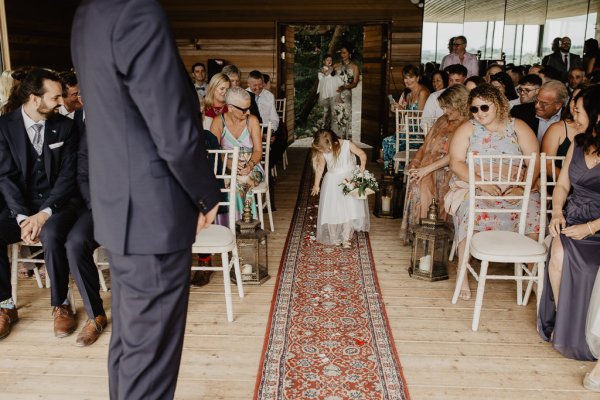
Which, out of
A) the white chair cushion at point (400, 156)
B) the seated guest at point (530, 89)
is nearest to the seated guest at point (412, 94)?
the white chair cushion at point (400, 156)

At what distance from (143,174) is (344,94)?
795 cm

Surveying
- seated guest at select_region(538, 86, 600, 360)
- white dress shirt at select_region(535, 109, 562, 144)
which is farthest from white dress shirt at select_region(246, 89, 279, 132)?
seated guest at select_region(538, 86, 600, 360)

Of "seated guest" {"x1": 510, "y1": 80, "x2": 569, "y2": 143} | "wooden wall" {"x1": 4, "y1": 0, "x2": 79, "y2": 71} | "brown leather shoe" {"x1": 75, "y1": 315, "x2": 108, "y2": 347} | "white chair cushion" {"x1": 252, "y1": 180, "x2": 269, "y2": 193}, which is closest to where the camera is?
"brown leather shoe" {"x1": 75, "y1": 315, "x2": 108, "y2": 347}

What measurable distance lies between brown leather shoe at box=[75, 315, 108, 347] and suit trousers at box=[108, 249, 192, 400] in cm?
118

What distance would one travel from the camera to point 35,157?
3408mm

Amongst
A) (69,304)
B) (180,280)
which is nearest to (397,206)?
(69,304)

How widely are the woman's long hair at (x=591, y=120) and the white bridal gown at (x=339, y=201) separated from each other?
2043 mm

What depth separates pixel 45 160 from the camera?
341 cm

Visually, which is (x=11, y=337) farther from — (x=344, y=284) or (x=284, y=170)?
(x=284, y=170)

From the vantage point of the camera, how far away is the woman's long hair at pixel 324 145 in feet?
15.2

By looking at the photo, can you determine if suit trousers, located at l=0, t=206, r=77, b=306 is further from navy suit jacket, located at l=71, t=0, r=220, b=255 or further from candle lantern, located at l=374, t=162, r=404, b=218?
candle lantern, located at l=374, t=162, r=404, b=218

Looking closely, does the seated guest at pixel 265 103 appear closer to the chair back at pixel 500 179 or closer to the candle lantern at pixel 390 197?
the candle lantern at pixel 390 197

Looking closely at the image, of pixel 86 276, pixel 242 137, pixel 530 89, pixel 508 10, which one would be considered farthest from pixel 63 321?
pixel 508 10

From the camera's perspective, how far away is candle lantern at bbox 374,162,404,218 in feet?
18.4
